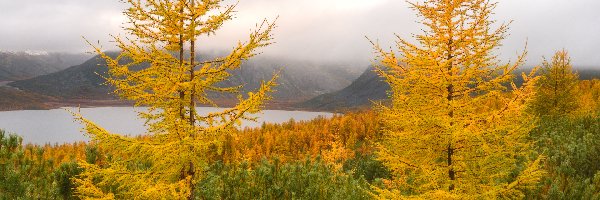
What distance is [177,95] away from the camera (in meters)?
5.81

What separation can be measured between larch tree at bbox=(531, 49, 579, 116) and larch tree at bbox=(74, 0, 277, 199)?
1824 centimetres

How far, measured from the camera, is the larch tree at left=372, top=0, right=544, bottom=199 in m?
5.46

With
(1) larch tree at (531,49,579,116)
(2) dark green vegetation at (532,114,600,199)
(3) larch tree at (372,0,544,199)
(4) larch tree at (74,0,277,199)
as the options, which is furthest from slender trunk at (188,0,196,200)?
(1) larch tree at (531,49,579,116)

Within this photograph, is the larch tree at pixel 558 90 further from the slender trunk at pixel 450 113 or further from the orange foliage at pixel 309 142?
the slender trunk at pixel 450 113

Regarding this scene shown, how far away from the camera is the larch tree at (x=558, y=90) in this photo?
63.6 feet

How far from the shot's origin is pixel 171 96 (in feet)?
18.2

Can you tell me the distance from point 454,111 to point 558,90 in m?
17.4

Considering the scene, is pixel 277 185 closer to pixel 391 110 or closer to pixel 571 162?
pixel 391 110

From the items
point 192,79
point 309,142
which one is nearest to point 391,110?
point 192,79

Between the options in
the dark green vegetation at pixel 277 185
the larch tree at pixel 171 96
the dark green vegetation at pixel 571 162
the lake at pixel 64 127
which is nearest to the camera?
the larch tree at pixel 171 96

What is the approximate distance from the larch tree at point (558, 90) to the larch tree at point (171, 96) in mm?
18243

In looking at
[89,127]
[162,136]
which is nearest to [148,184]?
[162,136]

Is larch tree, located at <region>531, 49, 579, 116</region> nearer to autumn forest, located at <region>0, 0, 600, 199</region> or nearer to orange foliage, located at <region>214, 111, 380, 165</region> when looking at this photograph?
orange foliage, located at <region>214, 111, 380, 165</region>

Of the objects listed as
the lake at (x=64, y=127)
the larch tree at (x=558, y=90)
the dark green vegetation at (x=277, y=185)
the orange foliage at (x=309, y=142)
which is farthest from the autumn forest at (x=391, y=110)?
the lake at (x=64, y=127)
